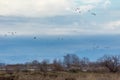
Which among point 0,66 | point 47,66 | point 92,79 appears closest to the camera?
point 92,79

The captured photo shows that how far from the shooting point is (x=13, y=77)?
42.7 metres

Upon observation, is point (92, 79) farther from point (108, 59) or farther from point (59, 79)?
point (108, 59)

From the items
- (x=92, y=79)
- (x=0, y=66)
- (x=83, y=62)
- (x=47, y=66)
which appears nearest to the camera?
(x=92, y=79)

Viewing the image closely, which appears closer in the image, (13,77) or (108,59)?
(13,77)

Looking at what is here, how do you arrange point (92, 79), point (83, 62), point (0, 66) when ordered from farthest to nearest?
point (83, 62) → point (0, 66) → point (92, 79)

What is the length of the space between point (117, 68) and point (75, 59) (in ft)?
32.8

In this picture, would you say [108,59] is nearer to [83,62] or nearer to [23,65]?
[83,62]

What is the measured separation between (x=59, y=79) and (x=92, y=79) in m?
3.10

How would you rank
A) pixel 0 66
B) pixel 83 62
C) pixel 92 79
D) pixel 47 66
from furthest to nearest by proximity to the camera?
pixel 83 62 < pixel 0 66 < pixel 47 66 < pixel 92 79

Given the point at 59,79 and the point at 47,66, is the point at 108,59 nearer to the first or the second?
the point at 47,66

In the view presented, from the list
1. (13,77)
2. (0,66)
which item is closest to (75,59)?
(0,66)

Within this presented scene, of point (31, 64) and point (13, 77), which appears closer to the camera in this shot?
point (13, 77)

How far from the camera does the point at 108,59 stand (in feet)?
A: 227

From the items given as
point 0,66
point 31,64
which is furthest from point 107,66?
point 0,66
